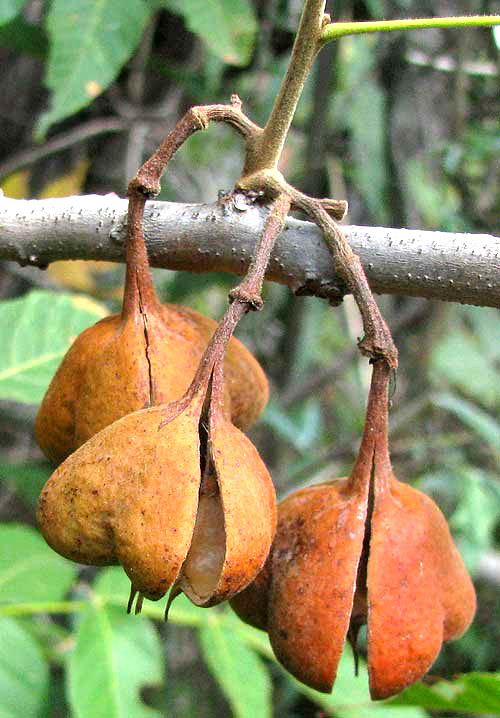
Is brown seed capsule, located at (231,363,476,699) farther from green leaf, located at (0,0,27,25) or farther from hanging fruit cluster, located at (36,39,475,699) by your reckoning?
green leaf, located at (0,0,27,25)

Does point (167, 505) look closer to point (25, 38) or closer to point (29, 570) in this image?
point (29, 570)

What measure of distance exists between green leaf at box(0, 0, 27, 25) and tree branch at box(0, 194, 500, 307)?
1101 mm

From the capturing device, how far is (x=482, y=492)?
275cm

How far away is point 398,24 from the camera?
1191mm

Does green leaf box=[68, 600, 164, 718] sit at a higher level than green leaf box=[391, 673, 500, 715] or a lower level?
lower

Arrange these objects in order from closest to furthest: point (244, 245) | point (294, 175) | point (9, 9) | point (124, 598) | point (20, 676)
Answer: point (244, 245) < point (20, 676) < point (124, 598) < point (9, 9) < point (294, 175)

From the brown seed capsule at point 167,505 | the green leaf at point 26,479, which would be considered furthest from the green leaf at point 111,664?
the green leaf at point 26,479

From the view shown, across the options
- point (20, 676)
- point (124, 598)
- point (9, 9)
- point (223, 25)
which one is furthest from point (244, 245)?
point (223, 25)

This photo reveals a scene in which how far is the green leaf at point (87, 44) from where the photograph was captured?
2412 mm

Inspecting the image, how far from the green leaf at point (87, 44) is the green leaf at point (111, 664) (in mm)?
1321

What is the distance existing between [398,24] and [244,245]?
0.37 meters

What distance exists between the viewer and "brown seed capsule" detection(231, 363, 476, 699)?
3.76 ft

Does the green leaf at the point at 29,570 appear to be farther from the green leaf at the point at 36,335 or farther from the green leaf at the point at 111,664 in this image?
the green leaf at the point at 36,335

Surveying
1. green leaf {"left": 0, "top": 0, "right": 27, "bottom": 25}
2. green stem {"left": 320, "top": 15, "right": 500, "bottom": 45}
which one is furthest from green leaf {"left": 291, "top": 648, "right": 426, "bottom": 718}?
green leaf {"left": 0, "top": 0, "right": 27, "bottom": 25}
